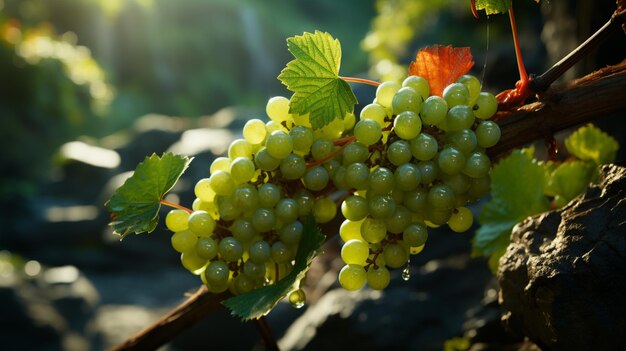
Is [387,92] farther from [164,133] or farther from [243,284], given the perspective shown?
[164,133]

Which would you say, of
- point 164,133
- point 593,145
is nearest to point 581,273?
point 593,145

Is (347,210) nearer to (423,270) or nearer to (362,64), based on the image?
(423,270)

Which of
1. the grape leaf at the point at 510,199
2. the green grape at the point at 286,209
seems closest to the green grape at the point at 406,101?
the green grape at the point at 286,209

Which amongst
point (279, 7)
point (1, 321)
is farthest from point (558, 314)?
point (279, 7)

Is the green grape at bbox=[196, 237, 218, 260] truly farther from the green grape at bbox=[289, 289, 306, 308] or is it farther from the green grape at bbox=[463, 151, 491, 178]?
the green grape at bbox=[463, 151, 491, 178]

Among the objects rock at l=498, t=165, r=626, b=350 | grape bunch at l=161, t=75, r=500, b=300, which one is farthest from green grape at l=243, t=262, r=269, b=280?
rock at l=498, t=165, r=626, b=350
